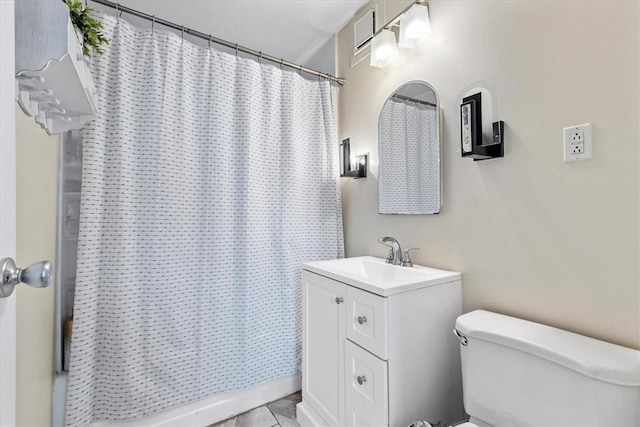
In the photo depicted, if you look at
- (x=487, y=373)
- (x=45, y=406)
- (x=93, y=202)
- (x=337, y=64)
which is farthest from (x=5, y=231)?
(x=337, y=64)

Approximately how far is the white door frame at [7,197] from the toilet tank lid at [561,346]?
1153 mm

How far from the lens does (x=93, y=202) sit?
1.30m

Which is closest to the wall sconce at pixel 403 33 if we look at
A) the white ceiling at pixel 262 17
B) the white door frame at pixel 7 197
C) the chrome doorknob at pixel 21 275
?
the white ceiling at pixel 262 17

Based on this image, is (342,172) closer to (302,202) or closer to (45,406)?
(302,202)

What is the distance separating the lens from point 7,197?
48cm

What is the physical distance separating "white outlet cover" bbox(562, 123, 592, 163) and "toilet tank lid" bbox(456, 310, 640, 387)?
22.0 inches

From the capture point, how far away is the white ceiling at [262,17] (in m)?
1.80

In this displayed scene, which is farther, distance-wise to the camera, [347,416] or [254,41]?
[254,41]

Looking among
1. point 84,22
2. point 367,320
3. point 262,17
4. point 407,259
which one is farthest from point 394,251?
point 262,17

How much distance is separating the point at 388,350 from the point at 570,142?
93 cm

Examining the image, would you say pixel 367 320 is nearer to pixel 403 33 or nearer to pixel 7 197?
pixel 7 197

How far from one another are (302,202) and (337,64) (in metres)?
1.07

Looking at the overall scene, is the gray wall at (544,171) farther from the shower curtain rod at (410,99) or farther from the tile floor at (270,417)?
the tile floor at (270,417)

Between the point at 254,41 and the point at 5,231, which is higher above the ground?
the point at 254,41
